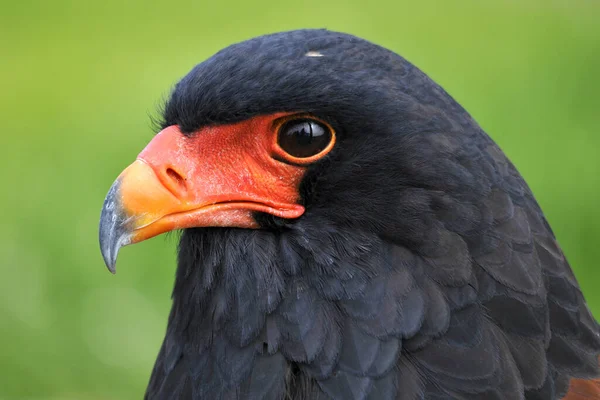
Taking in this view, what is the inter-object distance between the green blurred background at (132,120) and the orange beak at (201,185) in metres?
0.74

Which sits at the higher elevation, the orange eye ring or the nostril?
the orange eye ring

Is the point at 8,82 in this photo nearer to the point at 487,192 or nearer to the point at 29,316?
the point at 29,316

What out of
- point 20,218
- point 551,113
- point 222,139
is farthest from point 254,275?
point 551,113

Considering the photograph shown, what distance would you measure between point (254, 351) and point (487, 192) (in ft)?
3.20

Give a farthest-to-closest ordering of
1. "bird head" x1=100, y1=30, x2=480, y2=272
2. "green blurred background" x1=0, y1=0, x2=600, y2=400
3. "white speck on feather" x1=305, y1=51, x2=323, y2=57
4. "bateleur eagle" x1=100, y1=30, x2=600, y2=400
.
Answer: "green blurred background" x1=0, y1=0, x2=600, y2=400, "white speck on feather" x1=305, y1=51, x2=323, y2=57, "bird head" x1=100, y1=30, x2=480, y2=272, "bateleur eagle" x1=100, y1=30, x2=600, y2=400

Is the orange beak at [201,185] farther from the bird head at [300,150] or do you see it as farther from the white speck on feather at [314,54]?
the white speck on feather at [314,54]

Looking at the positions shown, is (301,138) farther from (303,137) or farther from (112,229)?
(112,229)

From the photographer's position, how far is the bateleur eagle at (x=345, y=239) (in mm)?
2938

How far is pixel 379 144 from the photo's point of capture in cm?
309

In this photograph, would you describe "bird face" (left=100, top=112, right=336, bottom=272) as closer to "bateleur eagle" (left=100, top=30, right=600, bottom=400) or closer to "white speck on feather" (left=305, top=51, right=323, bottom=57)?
"bateleur eagle" (left=100, top=30, right=600, bottom=400)

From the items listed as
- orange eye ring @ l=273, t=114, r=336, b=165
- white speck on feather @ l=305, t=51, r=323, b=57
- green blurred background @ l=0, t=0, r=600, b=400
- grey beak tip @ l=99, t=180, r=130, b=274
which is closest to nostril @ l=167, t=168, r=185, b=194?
grey beak tip @ l=99, t=180, r=130, b=274

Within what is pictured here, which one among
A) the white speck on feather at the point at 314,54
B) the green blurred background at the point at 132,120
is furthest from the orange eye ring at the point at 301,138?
the green blurred background at the point at 132,120

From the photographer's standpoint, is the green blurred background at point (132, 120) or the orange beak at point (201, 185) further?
the green blurred background at point (132, 120)

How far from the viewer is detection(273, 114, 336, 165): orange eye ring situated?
311cm
